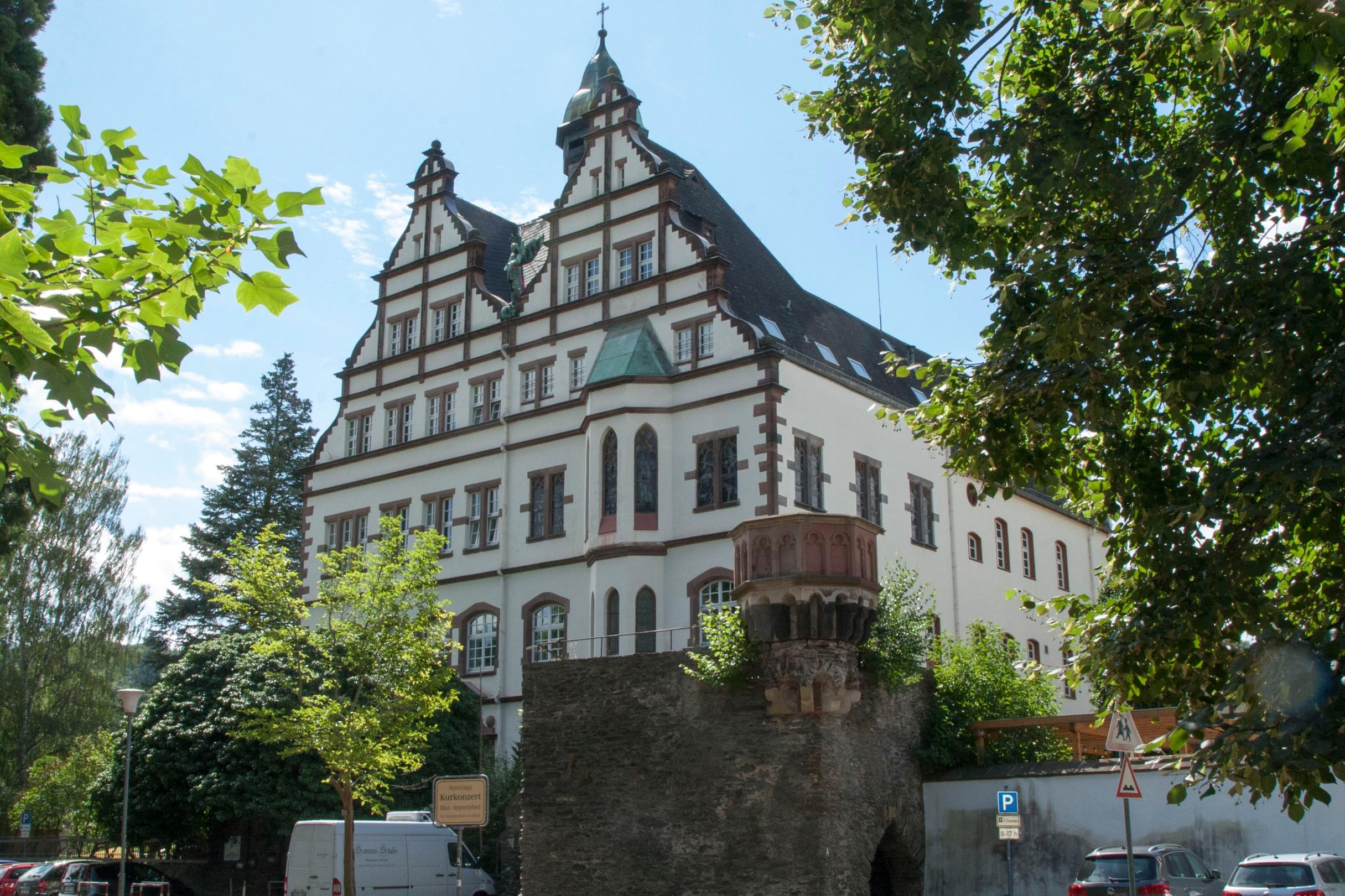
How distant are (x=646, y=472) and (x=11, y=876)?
1805 cm

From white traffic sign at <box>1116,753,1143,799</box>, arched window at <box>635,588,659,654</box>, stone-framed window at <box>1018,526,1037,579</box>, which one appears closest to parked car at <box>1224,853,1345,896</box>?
white traffic sign at <box>1116,753,1143,799</box>

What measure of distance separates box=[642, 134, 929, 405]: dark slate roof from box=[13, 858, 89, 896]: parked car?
20.9m

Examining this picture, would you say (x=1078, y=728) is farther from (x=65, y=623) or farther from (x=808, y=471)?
(x=65, y=623)

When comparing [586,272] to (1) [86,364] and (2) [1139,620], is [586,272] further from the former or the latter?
(1) [86,364]

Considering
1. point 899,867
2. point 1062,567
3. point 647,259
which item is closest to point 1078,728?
point 899,867

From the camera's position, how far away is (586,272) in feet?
122

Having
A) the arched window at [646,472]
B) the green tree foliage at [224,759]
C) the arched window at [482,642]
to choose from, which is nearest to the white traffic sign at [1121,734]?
the arched window at [646,472]

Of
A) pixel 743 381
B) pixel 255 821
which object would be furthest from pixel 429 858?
pixel 743 381

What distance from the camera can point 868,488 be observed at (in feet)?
117

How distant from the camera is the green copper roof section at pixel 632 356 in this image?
34.2m

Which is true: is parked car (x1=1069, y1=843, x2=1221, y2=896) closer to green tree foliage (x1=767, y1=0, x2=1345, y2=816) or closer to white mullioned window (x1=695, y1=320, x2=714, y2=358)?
green tree foliage (x1=767, y1=0, x2=1345, y2=816)

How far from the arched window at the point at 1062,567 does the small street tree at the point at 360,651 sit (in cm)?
2357

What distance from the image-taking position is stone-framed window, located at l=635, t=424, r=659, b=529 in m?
33.3

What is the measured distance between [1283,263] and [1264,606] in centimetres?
278
